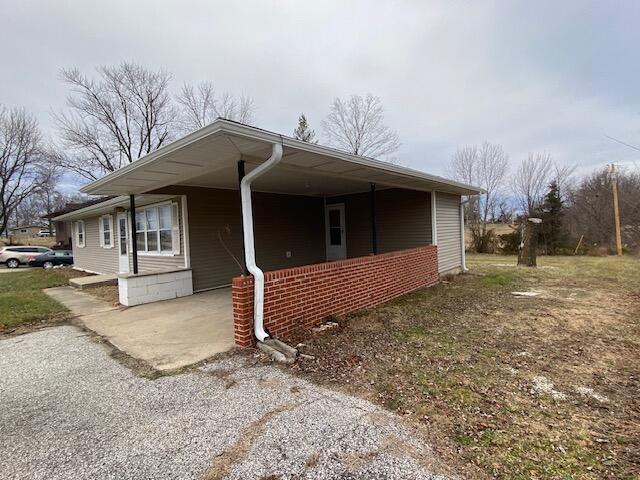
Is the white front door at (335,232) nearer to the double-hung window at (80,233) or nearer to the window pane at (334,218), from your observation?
the window pane at (334,218)

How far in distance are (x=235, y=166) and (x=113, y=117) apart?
24727 millimetres

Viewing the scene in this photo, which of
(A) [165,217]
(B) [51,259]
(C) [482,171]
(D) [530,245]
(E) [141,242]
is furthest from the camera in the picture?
(C) [482,171]

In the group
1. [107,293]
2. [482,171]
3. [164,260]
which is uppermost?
[482,171]

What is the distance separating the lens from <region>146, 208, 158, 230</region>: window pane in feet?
27.8

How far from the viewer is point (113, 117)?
24.0 m

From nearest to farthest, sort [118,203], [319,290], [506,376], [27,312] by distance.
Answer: [506,376] → [319,290] → [27,312] → [118,203]

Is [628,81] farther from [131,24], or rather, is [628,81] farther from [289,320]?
[131,24]

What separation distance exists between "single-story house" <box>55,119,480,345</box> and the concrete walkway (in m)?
0.50

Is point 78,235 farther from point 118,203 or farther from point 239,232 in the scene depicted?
point 239,232

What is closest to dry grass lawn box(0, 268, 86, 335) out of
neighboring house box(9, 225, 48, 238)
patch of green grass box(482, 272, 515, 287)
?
patch of green grass box(482, 272, 515, 287)

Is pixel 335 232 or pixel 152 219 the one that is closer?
pixel 152 219

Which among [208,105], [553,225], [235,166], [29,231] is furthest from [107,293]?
[29,231]

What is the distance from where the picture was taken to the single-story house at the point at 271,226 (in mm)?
4066

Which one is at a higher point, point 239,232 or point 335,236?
point 239,232
